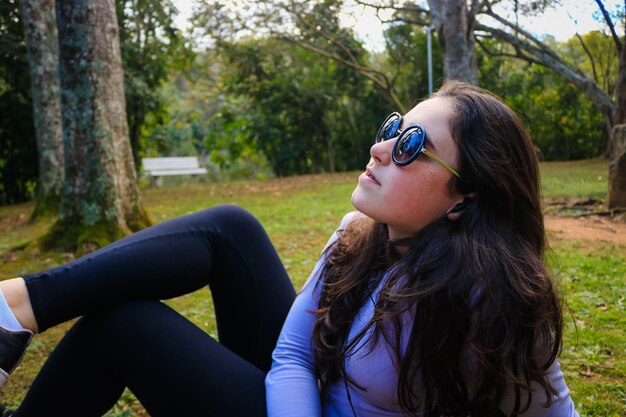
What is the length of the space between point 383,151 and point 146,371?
2.58ft

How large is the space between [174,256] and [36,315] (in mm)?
383

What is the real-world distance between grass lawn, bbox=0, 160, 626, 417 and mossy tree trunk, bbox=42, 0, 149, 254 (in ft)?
1.08

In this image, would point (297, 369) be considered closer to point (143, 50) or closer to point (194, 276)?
point (194, 276)

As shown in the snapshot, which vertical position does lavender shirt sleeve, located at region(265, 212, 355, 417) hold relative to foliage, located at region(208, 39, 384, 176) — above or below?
below

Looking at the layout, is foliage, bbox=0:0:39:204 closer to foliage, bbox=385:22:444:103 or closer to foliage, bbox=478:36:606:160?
foliage, bbox=385:22:444:103

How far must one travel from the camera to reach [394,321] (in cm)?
131

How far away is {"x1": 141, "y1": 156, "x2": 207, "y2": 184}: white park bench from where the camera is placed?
1483cm

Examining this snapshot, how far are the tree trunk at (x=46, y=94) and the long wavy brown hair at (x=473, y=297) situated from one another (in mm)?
7201

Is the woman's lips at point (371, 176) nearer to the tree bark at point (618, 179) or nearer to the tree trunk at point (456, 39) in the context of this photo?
the tree trunk at point (456, 39)

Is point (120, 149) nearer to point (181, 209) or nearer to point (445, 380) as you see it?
point (181, 209)

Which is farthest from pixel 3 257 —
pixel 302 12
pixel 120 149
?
pixel 302 12

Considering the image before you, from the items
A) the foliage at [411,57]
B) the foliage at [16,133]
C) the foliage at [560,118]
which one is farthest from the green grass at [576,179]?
the foliage at [16,133]

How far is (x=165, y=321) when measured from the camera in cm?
152

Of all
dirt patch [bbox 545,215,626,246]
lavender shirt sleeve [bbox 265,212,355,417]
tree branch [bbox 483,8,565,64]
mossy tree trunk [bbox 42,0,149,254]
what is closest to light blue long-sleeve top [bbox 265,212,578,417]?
lavender shirt sleeve [bbox 265,212,355,417]
